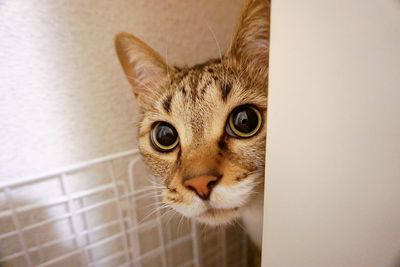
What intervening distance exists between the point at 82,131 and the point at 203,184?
1.16ft

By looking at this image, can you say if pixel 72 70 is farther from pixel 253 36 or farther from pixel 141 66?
pixel 253 36

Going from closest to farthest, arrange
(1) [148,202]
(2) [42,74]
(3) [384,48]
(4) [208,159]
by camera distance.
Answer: (3) [384,48]
(4) [208,159]
(2) [42,74]
(1) [148,202]

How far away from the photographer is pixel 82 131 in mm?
608

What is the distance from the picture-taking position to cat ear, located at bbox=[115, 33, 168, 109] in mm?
527

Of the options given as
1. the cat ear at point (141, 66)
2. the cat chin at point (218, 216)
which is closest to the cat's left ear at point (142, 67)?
the cat ear at point (141, 66)

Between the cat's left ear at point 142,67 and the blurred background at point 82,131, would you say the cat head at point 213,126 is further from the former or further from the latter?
the blurred background at point 82,131

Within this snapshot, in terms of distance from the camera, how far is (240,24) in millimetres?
422

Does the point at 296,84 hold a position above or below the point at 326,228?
above

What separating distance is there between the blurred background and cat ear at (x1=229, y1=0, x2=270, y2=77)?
0.55 ft

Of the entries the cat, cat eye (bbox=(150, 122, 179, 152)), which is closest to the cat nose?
the cat

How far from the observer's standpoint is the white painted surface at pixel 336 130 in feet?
0.56

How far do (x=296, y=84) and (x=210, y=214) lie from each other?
0.87 feet

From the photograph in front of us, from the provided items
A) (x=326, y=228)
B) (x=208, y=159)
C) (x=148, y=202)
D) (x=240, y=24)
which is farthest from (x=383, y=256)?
(x=148, y=202)

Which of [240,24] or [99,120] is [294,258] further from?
[99,120]
